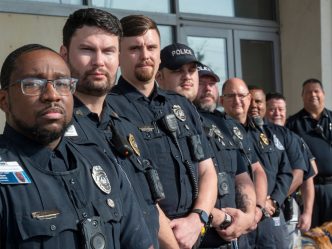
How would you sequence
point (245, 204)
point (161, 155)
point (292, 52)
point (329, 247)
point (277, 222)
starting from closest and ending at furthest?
point (161, 155), point (245, 204), point (277, 222), point (329, 247), point (292, 52)

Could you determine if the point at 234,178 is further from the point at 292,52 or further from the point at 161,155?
the point at 292,52

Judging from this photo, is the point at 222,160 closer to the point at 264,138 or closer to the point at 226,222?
the point at 226,222

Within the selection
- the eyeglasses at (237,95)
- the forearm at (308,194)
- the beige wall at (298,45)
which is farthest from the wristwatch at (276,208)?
the beige wall at (298,45)

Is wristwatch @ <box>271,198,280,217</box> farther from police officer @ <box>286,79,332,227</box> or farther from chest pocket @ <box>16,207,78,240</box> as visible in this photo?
chest pocket @ <box>16,207,78,240</box>

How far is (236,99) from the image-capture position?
15.5 feet

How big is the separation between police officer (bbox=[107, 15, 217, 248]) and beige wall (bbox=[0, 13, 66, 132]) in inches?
92.5

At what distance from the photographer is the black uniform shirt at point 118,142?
2.60 metres

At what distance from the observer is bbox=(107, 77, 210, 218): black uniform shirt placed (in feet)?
10.3

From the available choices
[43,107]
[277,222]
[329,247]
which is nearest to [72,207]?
[43,107]

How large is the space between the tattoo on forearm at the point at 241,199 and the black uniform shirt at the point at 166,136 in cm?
73

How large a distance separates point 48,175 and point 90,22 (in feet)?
3.14

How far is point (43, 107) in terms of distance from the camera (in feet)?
6.85

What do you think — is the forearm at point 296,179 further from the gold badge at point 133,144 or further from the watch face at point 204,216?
the gold badge at point 133,144

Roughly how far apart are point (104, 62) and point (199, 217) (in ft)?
3.12
